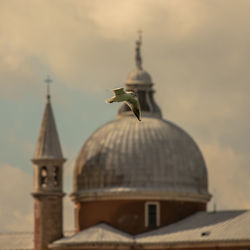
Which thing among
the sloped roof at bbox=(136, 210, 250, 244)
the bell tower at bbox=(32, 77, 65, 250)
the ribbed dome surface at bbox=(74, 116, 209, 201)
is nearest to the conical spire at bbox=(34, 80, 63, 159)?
the bell tower at bbox=(32, 77, 65, 250)

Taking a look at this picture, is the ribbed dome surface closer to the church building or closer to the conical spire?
the church building

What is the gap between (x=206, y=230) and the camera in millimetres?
68438

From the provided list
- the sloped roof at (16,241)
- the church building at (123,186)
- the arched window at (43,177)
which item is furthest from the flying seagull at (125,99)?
the sloped roof at (16,241)

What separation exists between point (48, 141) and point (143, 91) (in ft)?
20.5

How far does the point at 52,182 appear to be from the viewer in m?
71.8

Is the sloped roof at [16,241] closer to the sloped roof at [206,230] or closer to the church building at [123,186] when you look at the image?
the church building at [123,186]

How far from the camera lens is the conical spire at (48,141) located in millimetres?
72062

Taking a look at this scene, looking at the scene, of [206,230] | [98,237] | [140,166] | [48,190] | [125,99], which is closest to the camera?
[125,99]

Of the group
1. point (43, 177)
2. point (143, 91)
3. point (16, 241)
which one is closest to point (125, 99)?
point (43, 177)

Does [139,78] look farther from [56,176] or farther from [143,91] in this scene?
Answer: [56,176]

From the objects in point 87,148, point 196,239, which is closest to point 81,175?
point 87,148

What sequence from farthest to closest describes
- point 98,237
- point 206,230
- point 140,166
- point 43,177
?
1. point 43,177
2. point 140,166
3. point 98,237
4. point 206,230

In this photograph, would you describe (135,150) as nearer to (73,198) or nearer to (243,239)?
(73,198)

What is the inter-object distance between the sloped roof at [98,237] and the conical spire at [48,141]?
4.45 meters
